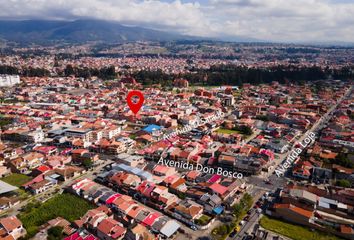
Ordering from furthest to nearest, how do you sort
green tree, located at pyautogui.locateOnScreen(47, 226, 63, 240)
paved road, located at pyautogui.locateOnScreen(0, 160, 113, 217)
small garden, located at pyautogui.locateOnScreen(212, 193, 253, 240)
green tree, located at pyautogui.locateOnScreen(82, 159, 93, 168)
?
green tree, located at pyautogui.locateOnScreen(82, 159, 93, 168) < paved road, located at pyautogui.locateOnScreen(0, 160, 113, 217) < small garden, located at pyautogui.locateOnScreen(212, 193, 253, 240) < green tree, located at pyautogui.locateOnScreen(47, 226, 63, 240)

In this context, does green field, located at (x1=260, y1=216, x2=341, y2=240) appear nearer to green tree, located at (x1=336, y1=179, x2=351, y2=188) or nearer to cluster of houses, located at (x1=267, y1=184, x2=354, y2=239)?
cluster of houses, located at (x1=267, y1=184, x2=354, y2=239)

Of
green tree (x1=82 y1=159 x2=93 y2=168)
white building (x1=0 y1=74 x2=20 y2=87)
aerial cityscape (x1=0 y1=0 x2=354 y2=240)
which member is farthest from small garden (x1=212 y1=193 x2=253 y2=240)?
white building (x1=0 y1=74 x2=20 y2=87)

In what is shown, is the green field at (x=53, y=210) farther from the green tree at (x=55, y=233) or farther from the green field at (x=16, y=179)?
the green field at (x=16, y=179)

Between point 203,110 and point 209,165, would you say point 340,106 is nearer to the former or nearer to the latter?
point 203,110

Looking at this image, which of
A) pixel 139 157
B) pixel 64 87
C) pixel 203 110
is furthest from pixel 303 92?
pixel 64 87

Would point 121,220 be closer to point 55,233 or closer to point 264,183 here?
point 55,233

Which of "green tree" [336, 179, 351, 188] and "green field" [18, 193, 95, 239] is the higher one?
"green tree" [336, 179, 351, 188]
